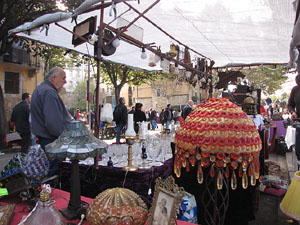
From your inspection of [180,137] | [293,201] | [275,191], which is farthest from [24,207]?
[275,191]

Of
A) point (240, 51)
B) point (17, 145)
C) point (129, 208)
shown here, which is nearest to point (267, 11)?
point (240, 51)

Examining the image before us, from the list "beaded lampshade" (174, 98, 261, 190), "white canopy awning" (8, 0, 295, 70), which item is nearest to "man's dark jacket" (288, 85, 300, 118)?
"white canopy awning" (8, 0, 295, 70)

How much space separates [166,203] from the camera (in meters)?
1.06

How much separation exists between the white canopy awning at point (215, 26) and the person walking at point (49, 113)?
39.9 inches

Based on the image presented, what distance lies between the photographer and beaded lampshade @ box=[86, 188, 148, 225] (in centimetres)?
114

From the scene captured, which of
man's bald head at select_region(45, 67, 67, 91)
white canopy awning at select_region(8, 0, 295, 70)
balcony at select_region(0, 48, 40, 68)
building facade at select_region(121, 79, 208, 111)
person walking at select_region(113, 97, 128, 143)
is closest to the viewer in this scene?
man's bald head at select_region(45, 67, 67, 91)

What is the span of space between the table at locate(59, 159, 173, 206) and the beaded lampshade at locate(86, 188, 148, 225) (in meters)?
1.03

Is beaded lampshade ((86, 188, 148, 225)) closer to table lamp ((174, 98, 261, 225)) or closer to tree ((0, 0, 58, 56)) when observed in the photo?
table lamp ((174, 98, 261, 225))

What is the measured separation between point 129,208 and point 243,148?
2.17 ft

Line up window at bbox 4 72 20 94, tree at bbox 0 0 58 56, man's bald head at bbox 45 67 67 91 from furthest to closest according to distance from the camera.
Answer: window at bbox 4 72 20 94
tree at bbox 0 0 58 56
man's bald head at bbox 45 67 67 91

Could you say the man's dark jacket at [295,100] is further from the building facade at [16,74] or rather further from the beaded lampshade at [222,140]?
the building facade at [16,74]

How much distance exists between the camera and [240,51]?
6016 mm

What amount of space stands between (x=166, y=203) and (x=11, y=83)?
1630 cm

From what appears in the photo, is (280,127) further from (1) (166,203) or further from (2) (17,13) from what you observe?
(2) (17,13)
